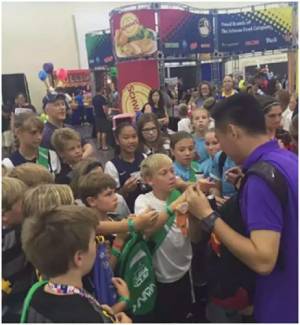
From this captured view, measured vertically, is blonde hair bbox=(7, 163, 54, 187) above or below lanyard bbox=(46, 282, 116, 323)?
above

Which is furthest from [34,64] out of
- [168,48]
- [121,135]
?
[121,135]

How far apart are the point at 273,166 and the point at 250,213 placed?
177 mm

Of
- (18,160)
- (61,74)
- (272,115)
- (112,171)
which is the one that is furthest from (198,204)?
(61,74)

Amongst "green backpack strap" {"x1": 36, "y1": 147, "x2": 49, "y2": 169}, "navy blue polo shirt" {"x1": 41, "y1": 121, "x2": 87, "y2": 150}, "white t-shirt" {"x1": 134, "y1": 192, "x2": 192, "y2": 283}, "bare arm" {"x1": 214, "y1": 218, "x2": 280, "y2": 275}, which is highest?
"navy blue polo shirt" {"x1": 41, "y1": 121, "x2": 87, "y2": 150}

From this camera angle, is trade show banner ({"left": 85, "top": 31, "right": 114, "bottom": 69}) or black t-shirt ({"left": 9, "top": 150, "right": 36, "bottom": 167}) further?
trade show banner ({"left": 85, "top": 31, "right": 114, "bottom": 69})

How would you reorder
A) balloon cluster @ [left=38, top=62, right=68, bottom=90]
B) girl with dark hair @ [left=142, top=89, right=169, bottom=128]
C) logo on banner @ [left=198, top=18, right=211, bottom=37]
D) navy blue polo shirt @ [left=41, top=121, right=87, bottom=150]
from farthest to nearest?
balloon cluster @ [left=38, top=62, right=68, bottom=90] < logo on banner @ [left=198, top=18, right=211, bottom=37] < girl with dark hair @ [left=142, top=89, right=169, bottom=128] < navy blue polo shirt @ [left=41, top=121, right=87, bottom=150]

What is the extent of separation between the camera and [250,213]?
4.48 ft

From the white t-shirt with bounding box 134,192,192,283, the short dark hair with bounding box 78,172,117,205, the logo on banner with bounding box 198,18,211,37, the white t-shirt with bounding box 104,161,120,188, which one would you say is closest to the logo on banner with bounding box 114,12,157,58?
the logo on banner with bounding box 198,18,211,37

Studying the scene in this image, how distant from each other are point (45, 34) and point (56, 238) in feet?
52.3

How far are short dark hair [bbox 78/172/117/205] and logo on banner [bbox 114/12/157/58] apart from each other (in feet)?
19.9

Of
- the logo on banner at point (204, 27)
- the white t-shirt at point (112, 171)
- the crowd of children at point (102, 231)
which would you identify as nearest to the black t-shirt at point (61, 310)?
the crowd of children at point (102, 231)

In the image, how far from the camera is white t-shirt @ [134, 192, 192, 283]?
82.3 inches

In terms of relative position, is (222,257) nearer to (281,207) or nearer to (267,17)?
(281,207)

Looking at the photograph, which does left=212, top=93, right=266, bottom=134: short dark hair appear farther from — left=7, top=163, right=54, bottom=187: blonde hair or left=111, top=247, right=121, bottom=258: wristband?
left=7, top=163, right=54, bottom=187: blonde hair
